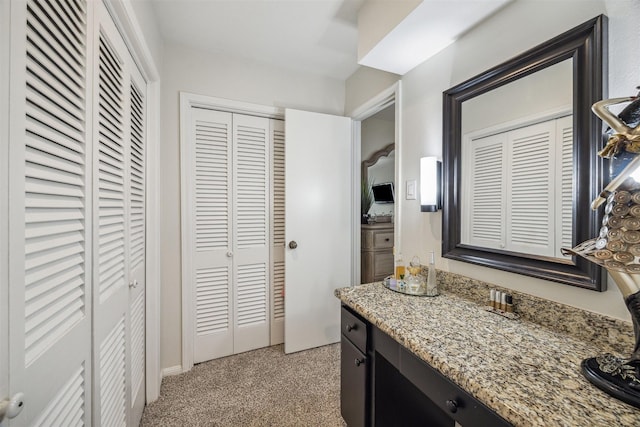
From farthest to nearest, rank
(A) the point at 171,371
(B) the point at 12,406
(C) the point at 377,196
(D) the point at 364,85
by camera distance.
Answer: (C) the point at 377,196 → (D) the point at 364,85 → (A) the point at 171,371 → (B) the point at 12,406

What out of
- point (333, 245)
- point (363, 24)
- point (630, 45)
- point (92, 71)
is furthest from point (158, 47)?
point (630, 45)

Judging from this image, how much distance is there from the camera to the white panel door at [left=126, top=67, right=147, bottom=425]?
1409mm

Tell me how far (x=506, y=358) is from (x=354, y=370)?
2.53ft

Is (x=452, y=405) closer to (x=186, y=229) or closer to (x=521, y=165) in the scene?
(x=521, y=165)

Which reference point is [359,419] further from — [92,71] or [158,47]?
[158,47]

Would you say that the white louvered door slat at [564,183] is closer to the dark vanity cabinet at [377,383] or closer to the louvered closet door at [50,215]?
the dark vanity cabinet at [377,383]

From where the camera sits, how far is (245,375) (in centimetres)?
199

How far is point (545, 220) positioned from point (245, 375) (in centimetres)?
211

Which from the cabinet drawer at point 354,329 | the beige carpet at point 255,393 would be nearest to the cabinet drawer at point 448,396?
the cabinet drawer at point 354,329

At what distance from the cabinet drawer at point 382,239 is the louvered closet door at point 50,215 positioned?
8.39ft

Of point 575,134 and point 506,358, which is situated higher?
point 575,134

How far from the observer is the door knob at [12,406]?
20.0 inches

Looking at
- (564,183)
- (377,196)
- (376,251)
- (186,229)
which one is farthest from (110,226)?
(377,196)

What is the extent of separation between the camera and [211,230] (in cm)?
220
